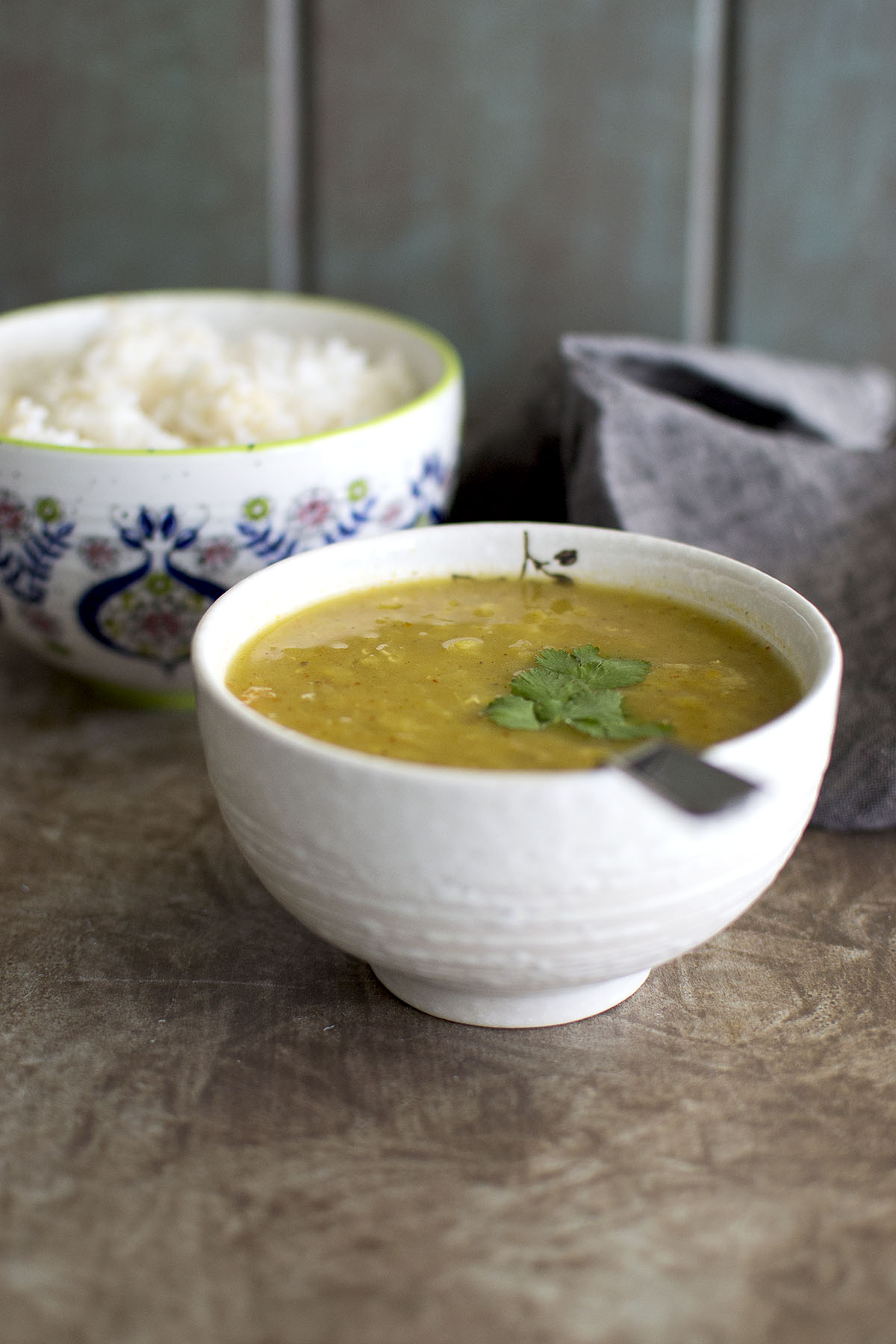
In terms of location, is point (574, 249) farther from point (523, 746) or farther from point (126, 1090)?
point (126, 1090)

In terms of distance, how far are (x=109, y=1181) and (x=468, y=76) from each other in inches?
58.5

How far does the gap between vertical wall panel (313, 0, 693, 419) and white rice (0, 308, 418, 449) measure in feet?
1.52

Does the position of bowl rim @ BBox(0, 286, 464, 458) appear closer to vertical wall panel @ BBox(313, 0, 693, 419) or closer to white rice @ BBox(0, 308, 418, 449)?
white rice @ BBox(0, 308, 418, 449)

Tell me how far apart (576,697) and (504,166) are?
3.83ft

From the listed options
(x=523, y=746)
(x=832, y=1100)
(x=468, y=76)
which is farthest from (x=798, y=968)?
(x=468, y=76)

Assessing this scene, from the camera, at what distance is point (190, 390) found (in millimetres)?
1269

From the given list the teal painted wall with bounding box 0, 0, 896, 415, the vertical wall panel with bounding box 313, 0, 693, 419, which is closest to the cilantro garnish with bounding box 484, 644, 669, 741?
the teal painted wall with bounding box 0, 0, 896, 415

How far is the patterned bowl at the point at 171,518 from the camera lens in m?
1.13

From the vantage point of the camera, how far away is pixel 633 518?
1.30m

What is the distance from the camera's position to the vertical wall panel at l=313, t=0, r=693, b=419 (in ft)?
5.65

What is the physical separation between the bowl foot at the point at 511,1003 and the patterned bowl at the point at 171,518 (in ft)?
1.45

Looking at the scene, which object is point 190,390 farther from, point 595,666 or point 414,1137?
point 414,1137

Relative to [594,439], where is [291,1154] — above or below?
below

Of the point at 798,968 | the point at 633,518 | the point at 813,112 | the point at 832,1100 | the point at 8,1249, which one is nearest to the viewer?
the point at 8,1249
